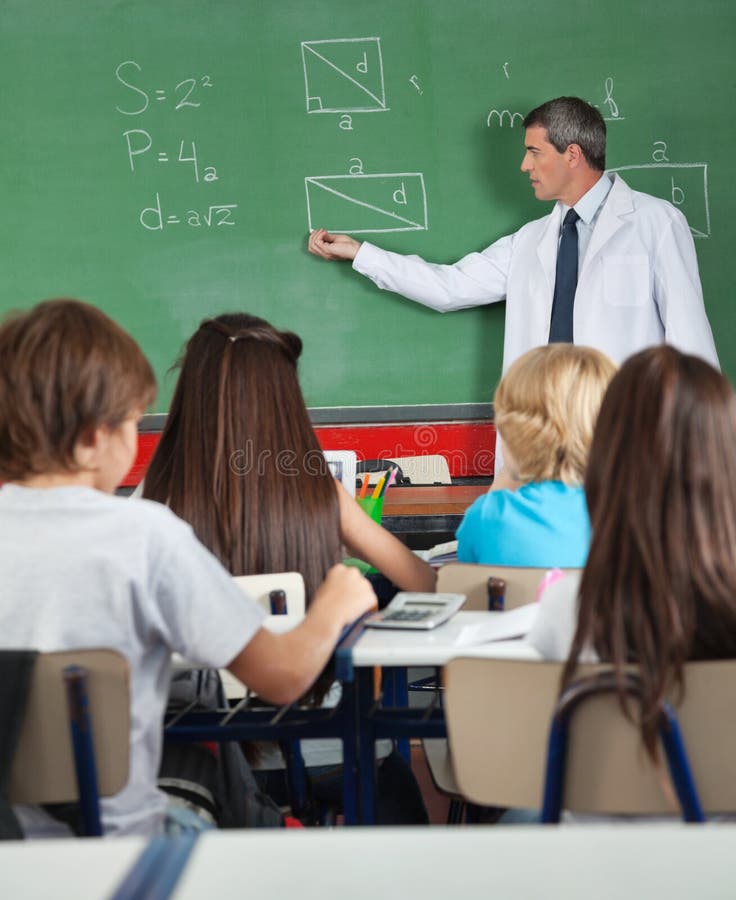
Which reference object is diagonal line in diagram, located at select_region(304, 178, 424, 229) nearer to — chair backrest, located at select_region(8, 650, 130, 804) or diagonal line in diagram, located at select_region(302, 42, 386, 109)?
diagonal line in diagram, located at select_region(302, 42, 386, 109)

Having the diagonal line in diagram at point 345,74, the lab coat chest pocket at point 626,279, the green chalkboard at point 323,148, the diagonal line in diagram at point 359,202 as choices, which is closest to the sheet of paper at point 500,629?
the lab coat chest pocket at point 626,279

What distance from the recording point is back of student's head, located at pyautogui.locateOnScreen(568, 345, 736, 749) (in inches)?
47.2

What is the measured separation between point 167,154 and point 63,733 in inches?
131

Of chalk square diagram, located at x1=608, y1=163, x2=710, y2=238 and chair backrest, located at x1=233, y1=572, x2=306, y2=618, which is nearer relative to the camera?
chair backrest, located at x1=233, y1=572, x2=306, y2=618

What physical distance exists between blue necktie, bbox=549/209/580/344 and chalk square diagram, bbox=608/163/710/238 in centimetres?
29

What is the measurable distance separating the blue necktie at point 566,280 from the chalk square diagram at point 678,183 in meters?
0.29

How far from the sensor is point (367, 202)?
4207mm

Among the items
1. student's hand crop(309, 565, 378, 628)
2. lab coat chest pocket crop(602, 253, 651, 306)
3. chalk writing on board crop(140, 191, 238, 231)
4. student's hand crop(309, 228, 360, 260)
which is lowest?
student's hand crop(309, 565, 378, 628)

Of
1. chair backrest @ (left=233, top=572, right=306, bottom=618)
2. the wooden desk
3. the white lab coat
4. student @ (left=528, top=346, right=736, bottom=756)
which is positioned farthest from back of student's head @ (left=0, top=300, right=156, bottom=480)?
the white lab coat

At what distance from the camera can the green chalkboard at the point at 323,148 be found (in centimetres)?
411

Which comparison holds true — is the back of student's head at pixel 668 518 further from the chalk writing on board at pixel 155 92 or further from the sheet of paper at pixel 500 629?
the chalk writing on board at pixel 155 92

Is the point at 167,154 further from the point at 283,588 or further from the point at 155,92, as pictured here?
the point at 283,588

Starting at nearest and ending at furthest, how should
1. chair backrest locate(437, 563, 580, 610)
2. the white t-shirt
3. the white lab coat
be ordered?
the white t-shirt
chair backrest locate(437, 563, 580, 610)
the white lab coat

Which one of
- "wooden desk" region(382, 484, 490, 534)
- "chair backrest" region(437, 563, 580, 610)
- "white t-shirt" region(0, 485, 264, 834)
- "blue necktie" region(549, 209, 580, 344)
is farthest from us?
"blue necktie" region(549, 209, 580, 344)
